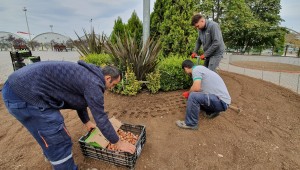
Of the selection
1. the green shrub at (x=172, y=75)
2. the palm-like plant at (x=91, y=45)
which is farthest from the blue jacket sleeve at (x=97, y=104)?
the palm-like plant at (x=91, y=45)

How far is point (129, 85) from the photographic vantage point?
3943mm

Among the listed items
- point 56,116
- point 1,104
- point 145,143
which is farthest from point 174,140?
point 1,104

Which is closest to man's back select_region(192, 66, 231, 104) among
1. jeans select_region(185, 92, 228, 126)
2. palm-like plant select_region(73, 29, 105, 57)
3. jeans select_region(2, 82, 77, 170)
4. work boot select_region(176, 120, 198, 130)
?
jeans select_region(185, 92, 228, 126)

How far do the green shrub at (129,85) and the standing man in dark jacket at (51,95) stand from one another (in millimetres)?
2147

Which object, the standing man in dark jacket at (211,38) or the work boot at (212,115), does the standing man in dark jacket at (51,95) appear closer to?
the work boot at (212,115)

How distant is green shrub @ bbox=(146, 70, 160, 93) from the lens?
3949mm

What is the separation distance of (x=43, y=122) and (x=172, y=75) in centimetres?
298

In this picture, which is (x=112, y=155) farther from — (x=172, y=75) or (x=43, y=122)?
(x=172, y=75)

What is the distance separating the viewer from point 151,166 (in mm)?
2242

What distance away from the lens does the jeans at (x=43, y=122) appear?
5.08 feet

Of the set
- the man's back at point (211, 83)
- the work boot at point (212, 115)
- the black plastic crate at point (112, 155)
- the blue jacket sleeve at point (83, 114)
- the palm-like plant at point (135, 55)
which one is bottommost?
the black plastic crate at point (112, 155)

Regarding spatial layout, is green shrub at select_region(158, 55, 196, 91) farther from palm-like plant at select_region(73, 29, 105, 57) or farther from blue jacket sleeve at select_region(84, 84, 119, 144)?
palm-like plant at select_region(73, 29, 105, 57)

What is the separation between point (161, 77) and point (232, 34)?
843 inches

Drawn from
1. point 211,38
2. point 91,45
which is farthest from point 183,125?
point 91,45
